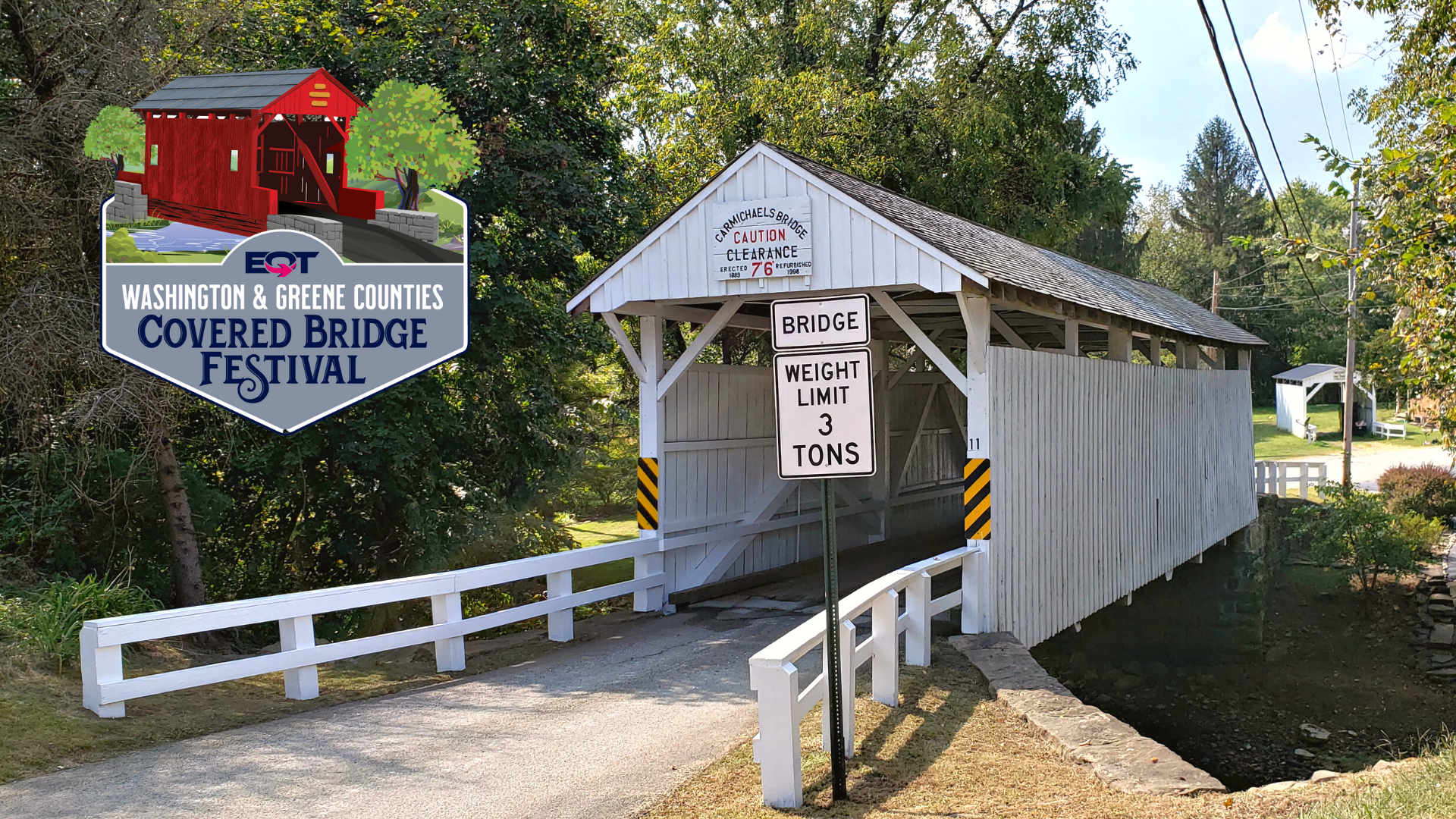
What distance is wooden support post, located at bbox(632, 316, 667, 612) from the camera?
34.4ft

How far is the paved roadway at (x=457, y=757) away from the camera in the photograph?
16.8 feet

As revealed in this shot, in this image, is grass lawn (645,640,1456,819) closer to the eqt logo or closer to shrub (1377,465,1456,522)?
the eqt logo

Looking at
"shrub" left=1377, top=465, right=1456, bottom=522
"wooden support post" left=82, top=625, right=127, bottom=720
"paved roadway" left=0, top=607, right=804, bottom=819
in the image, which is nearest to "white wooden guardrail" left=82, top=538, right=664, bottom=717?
"wooden support post" left=82, top=625, right=127, bottom=720

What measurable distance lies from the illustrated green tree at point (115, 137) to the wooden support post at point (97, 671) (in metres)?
4.15

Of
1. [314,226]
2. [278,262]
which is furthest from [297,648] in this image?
[314,226]

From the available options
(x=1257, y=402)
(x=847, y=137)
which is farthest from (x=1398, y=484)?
(x=1257, y=402)

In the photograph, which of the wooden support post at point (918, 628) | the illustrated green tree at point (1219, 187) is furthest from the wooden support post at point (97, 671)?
the illustrated green tree at point (1219, 187)

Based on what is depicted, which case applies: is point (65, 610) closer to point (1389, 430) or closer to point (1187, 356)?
point (1187, 356)

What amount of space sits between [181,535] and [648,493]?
4150 mm

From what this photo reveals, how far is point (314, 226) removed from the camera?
9930mm

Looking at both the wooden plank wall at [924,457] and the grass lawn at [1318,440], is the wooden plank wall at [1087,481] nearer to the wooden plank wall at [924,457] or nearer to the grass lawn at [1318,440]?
the wooden plank wall at [924,457]

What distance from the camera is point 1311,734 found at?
37.4ft

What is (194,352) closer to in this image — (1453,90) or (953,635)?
(953,635)

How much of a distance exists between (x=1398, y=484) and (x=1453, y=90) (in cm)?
1588
